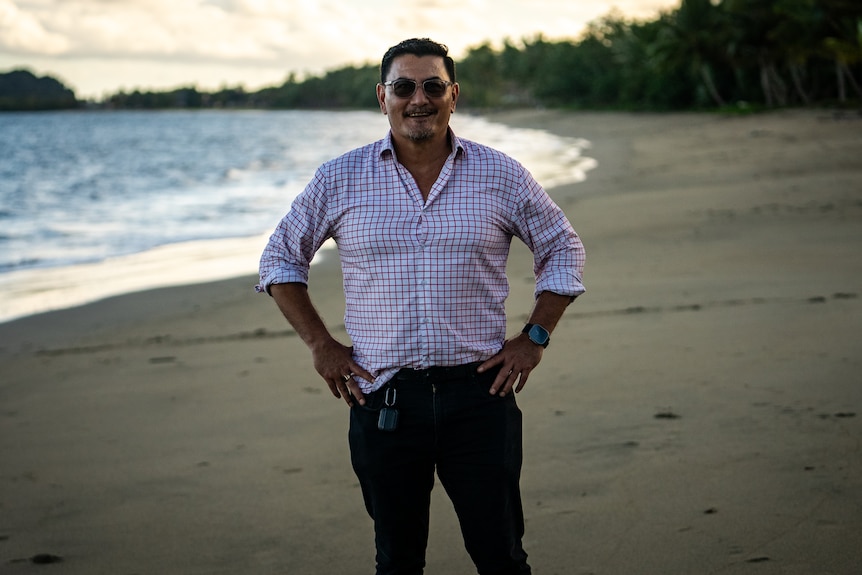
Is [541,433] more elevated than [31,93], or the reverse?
[31,93]

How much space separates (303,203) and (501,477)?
1012 mm

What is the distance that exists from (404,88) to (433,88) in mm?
87

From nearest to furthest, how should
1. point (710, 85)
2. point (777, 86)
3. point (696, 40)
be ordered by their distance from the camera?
point (777, 86), point (696, 40), point (710, 85)

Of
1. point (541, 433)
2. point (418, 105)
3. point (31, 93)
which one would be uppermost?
point (31, 93)

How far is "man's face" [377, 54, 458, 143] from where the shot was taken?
8.96 ft

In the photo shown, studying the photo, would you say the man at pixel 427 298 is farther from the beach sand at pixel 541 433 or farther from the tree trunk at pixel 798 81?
the tree trunk at pixel 798 81

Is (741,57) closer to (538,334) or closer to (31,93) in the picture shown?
(538,334)

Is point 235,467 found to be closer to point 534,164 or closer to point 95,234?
point 95,234

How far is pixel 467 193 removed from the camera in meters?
2.72

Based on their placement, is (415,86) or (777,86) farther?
(777,86)

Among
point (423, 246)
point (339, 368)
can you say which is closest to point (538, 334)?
point (423, 246)

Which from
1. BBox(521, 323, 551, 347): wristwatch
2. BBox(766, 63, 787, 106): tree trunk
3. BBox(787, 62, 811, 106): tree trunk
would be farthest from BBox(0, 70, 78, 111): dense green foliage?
BBox(521, 323, 551, 347): wristwatch

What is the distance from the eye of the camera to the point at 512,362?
2.71m

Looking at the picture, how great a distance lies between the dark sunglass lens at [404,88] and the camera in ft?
9.00
